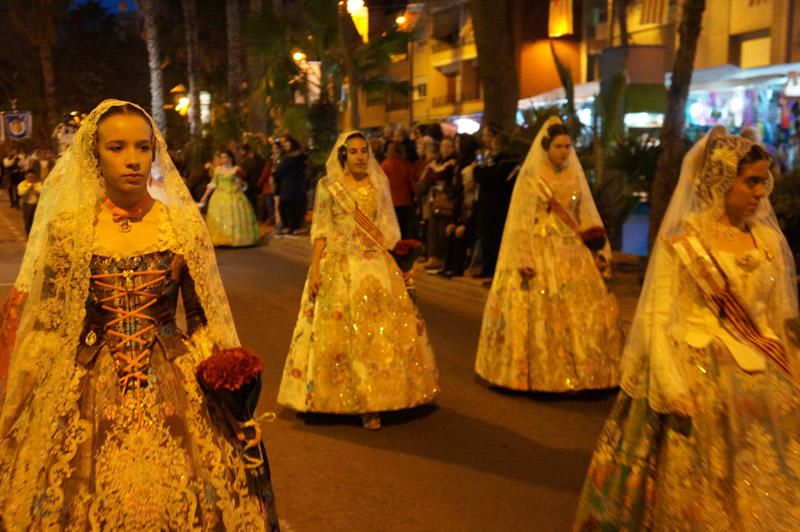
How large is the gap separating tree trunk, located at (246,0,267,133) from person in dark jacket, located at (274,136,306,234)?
323 centimetres

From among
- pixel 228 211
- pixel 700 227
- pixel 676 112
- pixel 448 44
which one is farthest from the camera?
pixel 448 44

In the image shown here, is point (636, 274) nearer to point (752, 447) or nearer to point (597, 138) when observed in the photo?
point (597, 138)

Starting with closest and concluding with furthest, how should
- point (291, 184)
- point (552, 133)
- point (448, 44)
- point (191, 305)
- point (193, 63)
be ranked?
point (191, 305)
point (552, 133)
point (291, 184)
point (193, 63)
point (448, 44)

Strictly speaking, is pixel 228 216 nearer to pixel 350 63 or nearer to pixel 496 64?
pixel 350 63

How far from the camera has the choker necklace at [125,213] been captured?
11.8 feet

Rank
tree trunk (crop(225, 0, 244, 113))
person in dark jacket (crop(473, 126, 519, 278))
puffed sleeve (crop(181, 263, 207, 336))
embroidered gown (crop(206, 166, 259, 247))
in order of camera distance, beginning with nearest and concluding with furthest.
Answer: puffed sleeve (crop(181, 263, 207, 336)) < person in dark jacket (crop(473, 126, 519, 278)) < embroidered gown (crop(206, 166, 259, 247)) < tree trunk (crop(225, 0, 244, 113))

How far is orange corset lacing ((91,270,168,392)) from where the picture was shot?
11.3 ft

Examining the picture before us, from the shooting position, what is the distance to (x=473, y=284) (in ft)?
41.5

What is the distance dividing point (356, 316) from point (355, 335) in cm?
14

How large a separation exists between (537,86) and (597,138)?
2278 cm

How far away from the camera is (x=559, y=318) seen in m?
7.43

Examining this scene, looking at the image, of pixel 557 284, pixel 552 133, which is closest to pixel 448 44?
pixel 552 133

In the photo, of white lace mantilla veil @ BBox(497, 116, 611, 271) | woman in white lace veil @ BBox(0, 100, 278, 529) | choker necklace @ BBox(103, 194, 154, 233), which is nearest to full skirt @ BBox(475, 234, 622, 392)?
white lace mantilla veil @ BBox(497, 116, 611, 271)

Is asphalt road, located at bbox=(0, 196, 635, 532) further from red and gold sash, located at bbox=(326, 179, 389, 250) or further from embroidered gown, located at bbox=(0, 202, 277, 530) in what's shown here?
embroidered gown, located at bbox=(0, 202, 277, 530)
